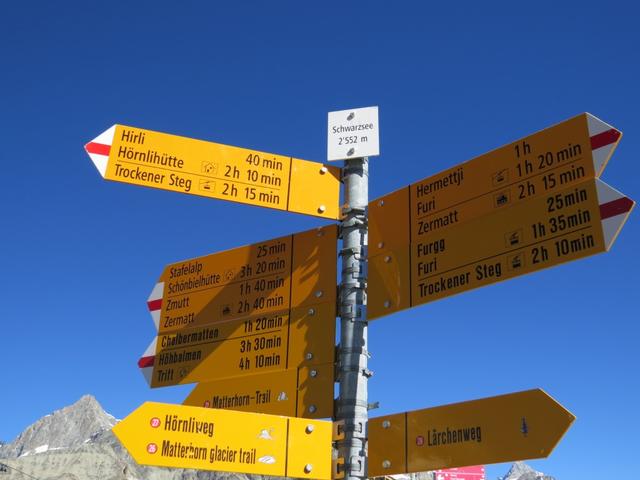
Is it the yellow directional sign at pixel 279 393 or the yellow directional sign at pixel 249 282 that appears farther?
the yellow directional sign at pixel 249 282

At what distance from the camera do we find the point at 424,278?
6137 millimetres

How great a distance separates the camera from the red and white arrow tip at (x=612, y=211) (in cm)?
503

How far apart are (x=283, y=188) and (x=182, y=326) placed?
6.24 feet

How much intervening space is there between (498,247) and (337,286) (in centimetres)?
151

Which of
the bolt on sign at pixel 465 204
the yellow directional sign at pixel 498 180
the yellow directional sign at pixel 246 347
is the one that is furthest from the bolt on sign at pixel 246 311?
the yellow directional sign at pixel 498 180

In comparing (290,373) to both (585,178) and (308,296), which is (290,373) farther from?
(585,178)

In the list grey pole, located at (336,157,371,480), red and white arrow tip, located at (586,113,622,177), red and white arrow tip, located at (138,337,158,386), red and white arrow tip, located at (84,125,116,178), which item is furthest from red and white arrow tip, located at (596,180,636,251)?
red and white arrow tip, located at (138,337,158,386)

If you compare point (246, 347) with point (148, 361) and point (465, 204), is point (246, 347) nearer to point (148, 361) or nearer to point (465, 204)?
point (148, 361)

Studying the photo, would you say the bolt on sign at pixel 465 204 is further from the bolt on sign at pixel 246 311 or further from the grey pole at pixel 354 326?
the bolt on sign at pixel 246 311

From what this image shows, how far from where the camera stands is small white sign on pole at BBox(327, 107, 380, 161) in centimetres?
693

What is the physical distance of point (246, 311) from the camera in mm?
7211

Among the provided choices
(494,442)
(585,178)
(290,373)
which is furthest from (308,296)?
(585,178)

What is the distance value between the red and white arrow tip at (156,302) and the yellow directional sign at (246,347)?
0.27m

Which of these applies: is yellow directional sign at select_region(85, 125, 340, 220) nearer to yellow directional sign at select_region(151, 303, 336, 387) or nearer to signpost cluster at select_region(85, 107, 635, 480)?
signpost cluster at select_region(85, 107, 635, 480)
